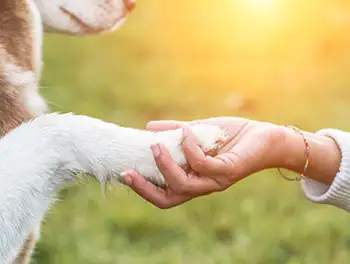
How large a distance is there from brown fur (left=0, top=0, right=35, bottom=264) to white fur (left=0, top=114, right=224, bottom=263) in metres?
0.19

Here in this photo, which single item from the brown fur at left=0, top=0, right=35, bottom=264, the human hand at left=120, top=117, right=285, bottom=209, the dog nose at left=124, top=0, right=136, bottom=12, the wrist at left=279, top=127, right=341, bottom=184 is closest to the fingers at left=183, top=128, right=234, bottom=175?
the human hand at left=120, top=117, right=285, bottom=209

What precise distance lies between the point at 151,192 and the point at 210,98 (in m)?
0.99

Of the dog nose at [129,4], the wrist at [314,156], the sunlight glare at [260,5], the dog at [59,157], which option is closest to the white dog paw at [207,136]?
the dog at [59,157]

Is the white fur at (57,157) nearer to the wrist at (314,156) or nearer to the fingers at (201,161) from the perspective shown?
the fingers at (201,161)

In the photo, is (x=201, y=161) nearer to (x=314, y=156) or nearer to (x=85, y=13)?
(x=314, y=156)

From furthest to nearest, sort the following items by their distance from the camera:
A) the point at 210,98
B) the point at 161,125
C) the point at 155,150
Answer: the point at 210,98, the point at 161,125, the point at 155,150

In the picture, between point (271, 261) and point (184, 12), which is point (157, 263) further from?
point (184, 12)

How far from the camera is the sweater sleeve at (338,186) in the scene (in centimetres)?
104

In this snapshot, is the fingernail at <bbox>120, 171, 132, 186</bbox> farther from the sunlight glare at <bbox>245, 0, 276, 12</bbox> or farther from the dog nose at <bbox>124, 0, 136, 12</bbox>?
the sunlight glare at <bbox>245, 0, 276, 12</bbox>

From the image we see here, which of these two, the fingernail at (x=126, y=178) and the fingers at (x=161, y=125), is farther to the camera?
the fingers at (x=161, y=125)

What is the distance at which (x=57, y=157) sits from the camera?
2.56ft

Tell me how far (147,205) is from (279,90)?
0.46 metres

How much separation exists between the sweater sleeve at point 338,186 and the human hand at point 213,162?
0.09 m

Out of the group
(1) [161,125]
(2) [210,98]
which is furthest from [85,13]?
(2) [210,98]
